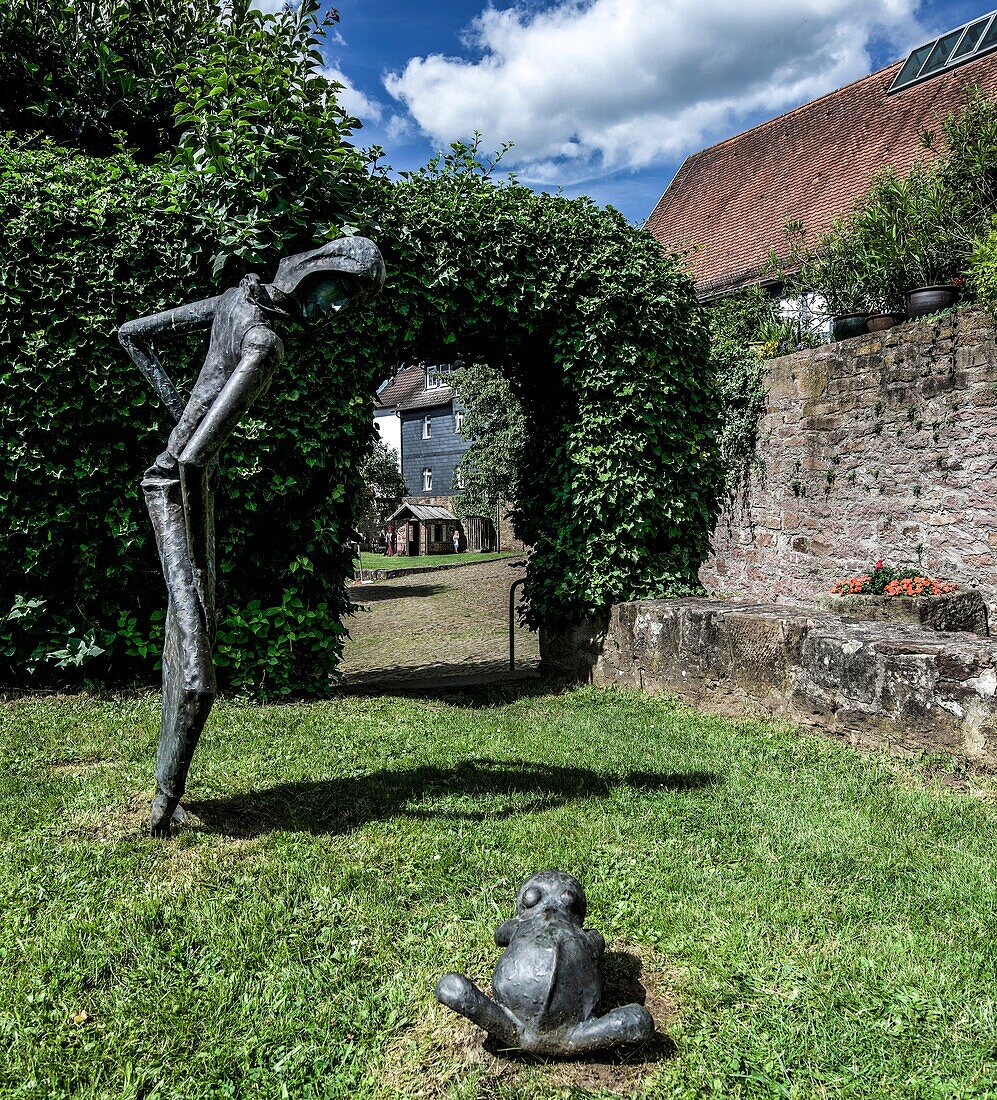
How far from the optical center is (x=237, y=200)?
6.07 m

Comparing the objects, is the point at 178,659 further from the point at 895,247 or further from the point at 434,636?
the point at 895,247

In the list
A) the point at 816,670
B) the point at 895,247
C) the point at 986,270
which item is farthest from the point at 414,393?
the point at 816,670

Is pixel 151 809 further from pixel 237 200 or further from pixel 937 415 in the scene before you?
pixel 937 415

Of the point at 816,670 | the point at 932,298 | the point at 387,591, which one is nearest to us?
the point at 816,670

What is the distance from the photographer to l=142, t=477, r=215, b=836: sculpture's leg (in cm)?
338

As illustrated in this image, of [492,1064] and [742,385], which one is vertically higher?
[742,385]

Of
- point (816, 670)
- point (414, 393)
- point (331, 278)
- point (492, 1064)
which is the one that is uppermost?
point (414, 393)

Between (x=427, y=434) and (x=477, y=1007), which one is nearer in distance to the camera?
(x=477, y=1007)

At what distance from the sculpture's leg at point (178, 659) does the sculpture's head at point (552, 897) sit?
159cm

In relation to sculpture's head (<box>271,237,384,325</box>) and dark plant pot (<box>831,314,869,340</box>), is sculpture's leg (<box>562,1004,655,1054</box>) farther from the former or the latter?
dark plant pot (<box>831,314,869,340</box>)

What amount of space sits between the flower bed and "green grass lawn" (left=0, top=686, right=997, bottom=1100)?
2980mm

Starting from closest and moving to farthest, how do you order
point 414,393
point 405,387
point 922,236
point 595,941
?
point 595,941 < point 922,236 < point 414,393 < point 405,387

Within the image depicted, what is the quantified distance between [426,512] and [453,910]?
31.5 meters

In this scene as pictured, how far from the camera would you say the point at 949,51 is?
16.3 meters
